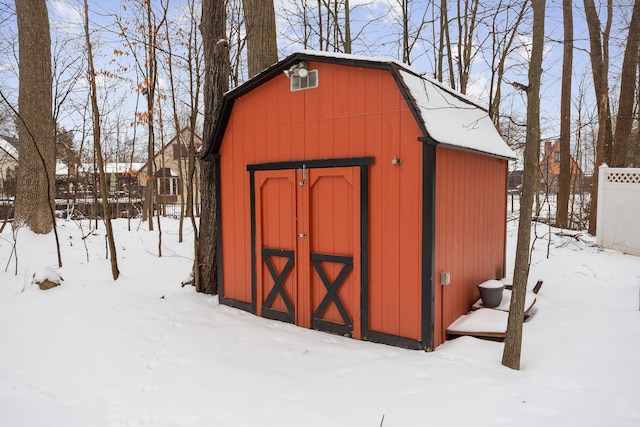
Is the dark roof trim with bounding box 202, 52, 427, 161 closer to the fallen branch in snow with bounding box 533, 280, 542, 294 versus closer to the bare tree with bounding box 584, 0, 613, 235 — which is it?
the fallen branch in snow with bounding box 533, 280, 542, 294

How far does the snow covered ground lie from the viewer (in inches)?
112

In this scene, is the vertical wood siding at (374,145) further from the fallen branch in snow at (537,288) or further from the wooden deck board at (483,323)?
the fallen branch in snow at (537,288)

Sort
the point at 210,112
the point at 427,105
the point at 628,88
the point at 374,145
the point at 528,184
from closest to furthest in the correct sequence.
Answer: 1. the point at 528,184
2. the point at 427,105
3. the point at 374,145
4. the point at 210,112
5. the point at 628,88

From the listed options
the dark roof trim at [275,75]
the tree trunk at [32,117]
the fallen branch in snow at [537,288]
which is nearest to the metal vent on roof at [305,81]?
the dark roof trim at [275,75]

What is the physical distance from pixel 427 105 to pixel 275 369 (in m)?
3.08

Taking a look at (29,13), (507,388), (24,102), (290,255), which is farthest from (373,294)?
(29,13)

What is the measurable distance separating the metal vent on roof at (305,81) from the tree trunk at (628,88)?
825cm

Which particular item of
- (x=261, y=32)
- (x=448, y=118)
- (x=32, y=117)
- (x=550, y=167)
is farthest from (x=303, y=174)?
(x=550, y=167)

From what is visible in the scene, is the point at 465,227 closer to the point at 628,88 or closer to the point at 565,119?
the point at 628,88

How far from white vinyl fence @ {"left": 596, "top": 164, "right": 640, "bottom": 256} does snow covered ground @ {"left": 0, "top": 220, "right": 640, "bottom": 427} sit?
2.96 m

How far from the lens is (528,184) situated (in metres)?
3.31

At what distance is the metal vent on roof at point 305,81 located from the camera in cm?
476

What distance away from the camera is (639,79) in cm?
1100

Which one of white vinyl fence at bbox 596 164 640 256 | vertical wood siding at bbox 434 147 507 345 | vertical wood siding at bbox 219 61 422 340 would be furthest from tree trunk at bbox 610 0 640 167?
vertical wood siding at bbox 219 61 422 340
